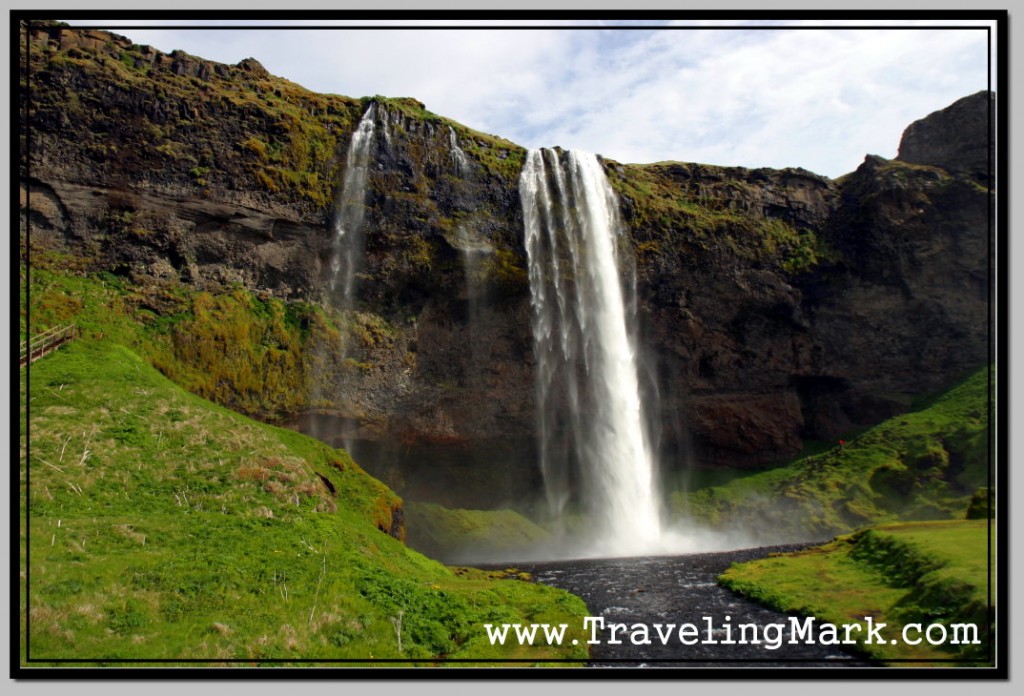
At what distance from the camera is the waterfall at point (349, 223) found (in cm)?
4606

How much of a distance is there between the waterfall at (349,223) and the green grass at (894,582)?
96.7 ft

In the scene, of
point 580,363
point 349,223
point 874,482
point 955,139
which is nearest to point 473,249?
point 349,223

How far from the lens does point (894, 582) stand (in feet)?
73.4

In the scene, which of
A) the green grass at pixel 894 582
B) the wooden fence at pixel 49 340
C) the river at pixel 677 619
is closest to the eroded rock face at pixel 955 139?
the green grass at pixel 894 582

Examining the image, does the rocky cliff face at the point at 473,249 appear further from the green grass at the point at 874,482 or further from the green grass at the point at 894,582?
the green grass at the point at 894,582

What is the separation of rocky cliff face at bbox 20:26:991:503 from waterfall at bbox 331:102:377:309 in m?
0.61

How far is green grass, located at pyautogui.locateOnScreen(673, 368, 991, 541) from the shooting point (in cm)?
4966

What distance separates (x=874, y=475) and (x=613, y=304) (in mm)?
23997

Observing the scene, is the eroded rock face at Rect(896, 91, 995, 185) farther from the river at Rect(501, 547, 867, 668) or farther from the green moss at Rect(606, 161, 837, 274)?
the river at Rect(501, 547, 867, 668)

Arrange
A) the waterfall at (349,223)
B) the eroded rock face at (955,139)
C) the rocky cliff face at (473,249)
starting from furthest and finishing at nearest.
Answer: the eroded rock face at (955,139), the waterfall at (349,223), the rocky cliff face at (473,249)

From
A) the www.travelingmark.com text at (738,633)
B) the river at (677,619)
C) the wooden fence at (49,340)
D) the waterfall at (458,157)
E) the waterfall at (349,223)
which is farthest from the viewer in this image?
the waterfall at (458,157)

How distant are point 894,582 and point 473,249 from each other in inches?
1342

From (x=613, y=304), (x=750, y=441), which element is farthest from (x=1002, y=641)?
(x=750, y=441)

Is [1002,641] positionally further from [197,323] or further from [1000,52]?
[197,323]
